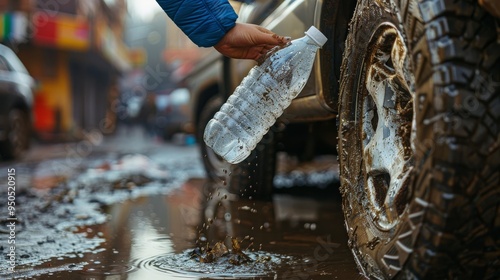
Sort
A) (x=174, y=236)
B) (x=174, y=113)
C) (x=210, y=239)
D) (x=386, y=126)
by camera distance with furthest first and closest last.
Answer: (x=174, y=113), (x=174, y=236), (x=210, y=239), (x=386, y=126)

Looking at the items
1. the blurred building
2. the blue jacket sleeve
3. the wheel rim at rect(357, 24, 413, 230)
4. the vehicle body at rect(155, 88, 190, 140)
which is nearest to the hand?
the blue jacket sleeve

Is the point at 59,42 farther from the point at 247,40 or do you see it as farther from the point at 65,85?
the point at 247,40

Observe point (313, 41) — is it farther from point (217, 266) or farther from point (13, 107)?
point (13, 107)

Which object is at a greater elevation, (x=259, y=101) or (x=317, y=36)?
(x=317, y=36)

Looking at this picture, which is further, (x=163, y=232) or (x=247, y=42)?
(x=163, y=232)

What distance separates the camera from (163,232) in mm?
3818

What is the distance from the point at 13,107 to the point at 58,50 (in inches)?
619

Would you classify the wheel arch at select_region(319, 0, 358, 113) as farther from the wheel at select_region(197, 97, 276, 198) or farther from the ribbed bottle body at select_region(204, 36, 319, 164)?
the wheel at select_region(197, 97, 276, 198)

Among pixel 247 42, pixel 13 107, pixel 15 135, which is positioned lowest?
pixel 15 135

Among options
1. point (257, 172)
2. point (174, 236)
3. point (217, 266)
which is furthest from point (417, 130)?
point (257, 172)

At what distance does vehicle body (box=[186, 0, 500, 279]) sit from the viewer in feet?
5.64

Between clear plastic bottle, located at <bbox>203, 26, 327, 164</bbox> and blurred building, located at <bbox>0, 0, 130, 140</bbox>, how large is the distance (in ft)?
60.1

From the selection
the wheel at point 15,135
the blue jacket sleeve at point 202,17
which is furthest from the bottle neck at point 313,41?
the wheel at point 15,135

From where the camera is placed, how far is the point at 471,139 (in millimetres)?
1708
